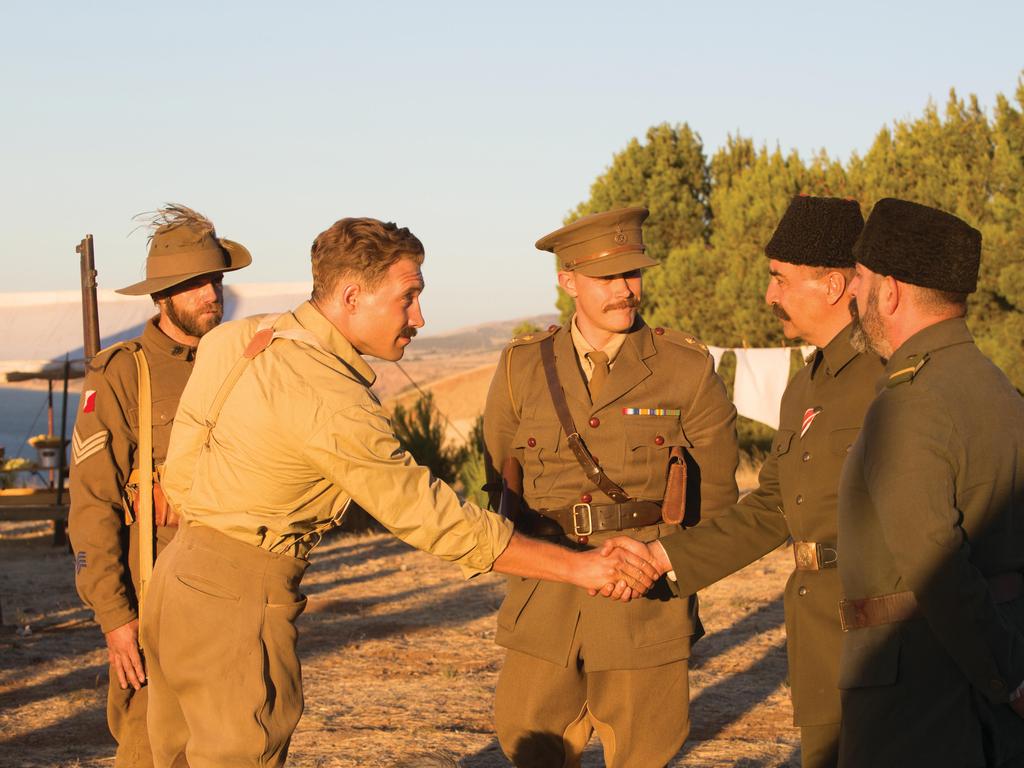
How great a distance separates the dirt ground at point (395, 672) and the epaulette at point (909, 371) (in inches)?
150

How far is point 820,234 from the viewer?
4.09 metres

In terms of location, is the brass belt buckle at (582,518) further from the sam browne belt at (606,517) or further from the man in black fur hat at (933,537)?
the man in black fur hat at (933,537)

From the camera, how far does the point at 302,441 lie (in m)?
3.40

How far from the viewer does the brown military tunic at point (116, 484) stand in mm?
4559

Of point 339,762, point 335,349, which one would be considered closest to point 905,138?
point 339,762

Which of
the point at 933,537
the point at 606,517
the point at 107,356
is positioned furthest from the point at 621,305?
the point at 933,537

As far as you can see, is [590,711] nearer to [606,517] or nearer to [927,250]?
[606,517]

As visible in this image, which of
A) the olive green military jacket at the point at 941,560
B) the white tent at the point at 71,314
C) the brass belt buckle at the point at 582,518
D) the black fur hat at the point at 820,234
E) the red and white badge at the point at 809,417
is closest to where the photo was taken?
the olive green military jacket at the point at 941,560

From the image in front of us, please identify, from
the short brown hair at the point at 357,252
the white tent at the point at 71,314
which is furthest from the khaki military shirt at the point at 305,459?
the white tent at the point at 71,314

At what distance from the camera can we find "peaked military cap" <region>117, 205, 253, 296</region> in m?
4.82

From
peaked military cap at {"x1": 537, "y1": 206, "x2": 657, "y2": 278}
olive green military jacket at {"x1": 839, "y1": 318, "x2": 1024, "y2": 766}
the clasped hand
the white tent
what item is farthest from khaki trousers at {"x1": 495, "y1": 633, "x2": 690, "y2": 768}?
the white tent

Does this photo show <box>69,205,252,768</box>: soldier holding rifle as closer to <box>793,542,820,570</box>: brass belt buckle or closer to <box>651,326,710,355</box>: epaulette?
<box>651,326,710,355</box>: epaulette

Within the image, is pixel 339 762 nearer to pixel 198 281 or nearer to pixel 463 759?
pixel 463 759

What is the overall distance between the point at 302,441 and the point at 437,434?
14308 millimetres
